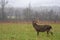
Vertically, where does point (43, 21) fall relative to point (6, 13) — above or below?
below

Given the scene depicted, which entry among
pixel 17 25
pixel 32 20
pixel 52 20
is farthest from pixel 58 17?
pixel 17 25

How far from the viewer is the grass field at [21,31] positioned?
3.35m

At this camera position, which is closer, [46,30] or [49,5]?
[46,30]

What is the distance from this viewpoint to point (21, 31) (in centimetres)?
354

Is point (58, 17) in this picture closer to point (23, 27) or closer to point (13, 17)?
point (23, 27)

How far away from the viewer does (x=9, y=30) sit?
3.53 m

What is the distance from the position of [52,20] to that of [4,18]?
1.61 meters

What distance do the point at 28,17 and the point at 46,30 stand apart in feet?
2.45

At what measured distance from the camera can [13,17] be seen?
3.61 meters

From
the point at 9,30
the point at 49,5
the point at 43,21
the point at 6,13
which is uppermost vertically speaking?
the point at 49,5

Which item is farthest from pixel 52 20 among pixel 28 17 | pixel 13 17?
pixel 13 17

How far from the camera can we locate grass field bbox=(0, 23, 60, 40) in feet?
11.0

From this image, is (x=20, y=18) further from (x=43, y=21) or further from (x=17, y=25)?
(x=43, y=21)

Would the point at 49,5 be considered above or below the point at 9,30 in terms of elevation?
above
